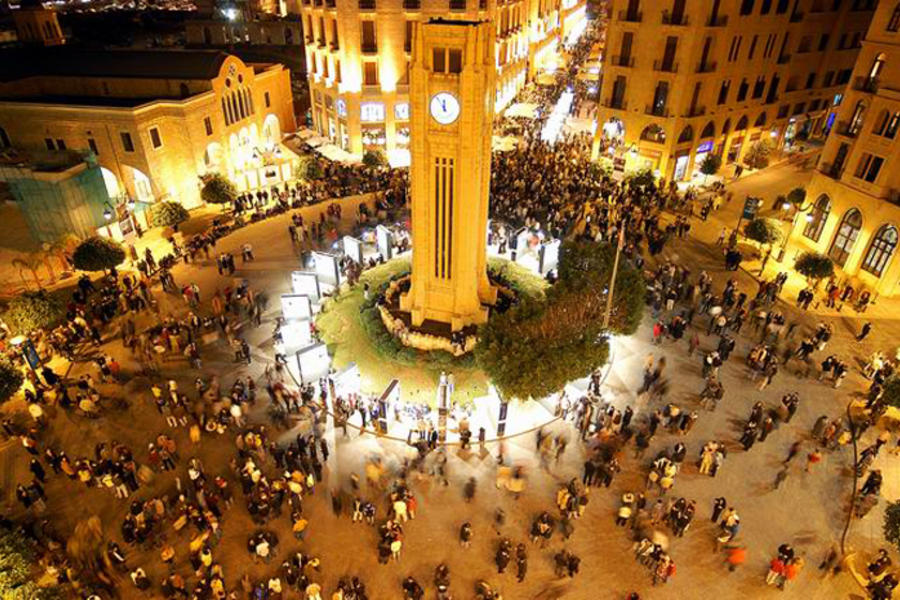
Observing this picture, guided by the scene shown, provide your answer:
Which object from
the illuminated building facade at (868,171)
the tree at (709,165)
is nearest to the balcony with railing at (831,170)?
the illuminated building facade at (868,171)

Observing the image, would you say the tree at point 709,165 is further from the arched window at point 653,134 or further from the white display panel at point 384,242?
the white display panel at point 384,242

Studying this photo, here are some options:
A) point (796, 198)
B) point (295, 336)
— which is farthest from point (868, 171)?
point (295, 336)

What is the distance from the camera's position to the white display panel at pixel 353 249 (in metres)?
35.6

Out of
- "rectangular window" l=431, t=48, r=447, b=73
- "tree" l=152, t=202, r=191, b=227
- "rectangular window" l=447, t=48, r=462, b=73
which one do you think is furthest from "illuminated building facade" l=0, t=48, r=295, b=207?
"rectangular window" l=447, t=48, r=462, b=73

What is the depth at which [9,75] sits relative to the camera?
45250 millimetres

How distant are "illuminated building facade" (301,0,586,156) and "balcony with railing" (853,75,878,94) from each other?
26.4 m

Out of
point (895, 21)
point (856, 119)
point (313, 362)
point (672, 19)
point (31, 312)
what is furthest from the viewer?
point (672, 19)

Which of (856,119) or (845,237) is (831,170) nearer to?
(856,119)

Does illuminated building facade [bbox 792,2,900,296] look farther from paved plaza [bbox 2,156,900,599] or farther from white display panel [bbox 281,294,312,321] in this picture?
white display panel [bbox 281,294,312,321]

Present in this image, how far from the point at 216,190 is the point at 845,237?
4311cm

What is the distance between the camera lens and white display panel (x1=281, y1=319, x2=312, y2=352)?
2839cm

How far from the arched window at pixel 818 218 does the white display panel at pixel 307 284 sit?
32922mm

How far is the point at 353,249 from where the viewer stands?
118ft

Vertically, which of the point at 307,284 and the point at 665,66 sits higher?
the point at 665,66
